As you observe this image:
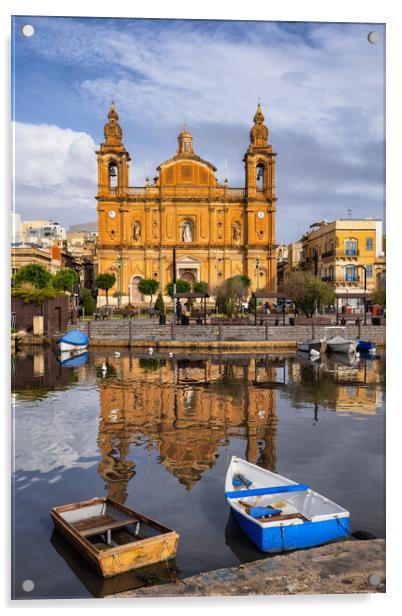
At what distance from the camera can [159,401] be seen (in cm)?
1534

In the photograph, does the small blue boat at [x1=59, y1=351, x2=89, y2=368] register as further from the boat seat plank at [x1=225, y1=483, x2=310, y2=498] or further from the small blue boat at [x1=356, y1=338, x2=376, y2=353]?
the boat seat plank at [x1=225, y1=483, x2=310, y2=498]

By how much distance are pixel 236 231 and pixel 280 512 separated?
171 feet

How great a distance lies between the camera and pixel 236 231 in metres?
57.9

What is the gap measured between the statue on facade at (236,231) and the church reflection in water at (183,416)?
36485 millimetres

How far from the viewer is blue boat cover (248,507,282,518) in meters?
6.65

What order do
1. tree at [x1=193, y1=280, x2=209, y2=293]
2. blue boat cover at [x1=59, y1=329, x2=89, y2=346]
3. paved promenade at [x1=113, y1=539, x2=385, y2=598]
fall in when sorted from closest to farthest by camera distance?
paved promenade at [x1=113, y1=539, x2=385, y2=598] < blue boat cover at [x1=59, y1=329, x2=89, y2=346] < tree at [x1=193, y1=280, x2=209, y2=293]

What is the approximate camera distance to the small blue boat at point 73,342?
27453 mm

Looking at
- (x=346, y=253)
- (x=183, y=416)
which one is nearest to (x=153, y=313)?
(x=346, y=253)

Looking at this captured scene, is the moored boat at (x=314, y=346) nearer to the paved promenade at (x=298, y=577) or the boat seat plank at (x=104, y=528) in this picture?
the boat seat plank at (x=104, y=528)

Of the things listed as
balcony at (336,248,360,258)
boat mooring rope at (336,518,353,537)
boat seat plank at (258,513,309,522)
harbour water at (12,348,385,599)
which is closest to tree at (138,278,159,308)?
balcony at (336,248,360,258)

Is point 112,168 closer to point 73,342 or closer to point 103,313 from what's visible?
point 103,313

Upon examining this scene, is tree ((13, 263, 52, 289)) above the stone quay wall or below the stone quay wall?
above
